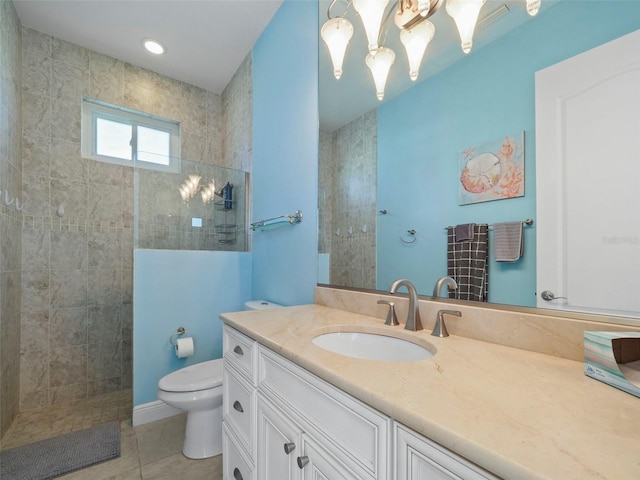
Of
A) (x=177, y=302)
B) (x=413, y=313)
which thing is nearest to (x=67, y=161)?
(x=177, y=302)

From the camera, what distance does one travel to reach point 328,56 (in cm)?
165

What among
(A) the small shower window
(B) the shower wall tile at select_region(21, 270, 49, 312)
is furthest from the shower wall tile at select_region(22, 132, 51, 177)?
(B) the shower wall tile at select_region(21, 270, 49, 312)

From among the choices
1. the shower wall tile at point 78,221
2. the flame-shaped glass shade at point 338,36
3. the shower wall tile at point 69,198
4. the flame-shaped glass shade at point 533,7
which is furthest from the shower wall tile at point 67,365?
the flame-shaped glass shade at point 533,7

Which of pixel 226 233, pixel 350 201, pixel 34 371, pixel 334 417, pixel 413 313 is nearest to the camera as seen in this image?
pixel 334 417

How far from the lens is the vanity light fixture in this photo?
100 cm

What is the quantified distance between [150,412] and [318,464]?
185cm

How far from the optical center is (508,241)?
907 mm

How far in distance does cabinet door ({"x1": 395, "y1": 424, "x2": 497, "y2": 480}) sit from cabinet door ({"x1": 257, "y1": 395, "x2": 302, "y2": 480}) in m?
0.36

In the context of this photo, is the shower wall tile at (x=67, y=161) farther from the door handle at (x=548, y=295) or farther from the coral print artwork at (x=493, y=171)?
the door handle at (x=548, y=295)

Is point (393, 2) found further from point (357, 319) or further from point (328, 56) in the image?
point (357, 319)

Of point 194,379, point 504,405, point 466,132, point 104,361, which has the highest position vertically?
point 466,132

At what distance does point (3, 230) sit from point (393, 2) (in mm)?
2434

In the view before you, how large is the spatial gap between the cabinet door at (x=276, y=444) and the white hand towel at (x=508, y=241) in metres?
0.79

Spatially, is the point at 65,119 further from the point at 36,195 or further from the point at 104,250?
the point at 104,250
